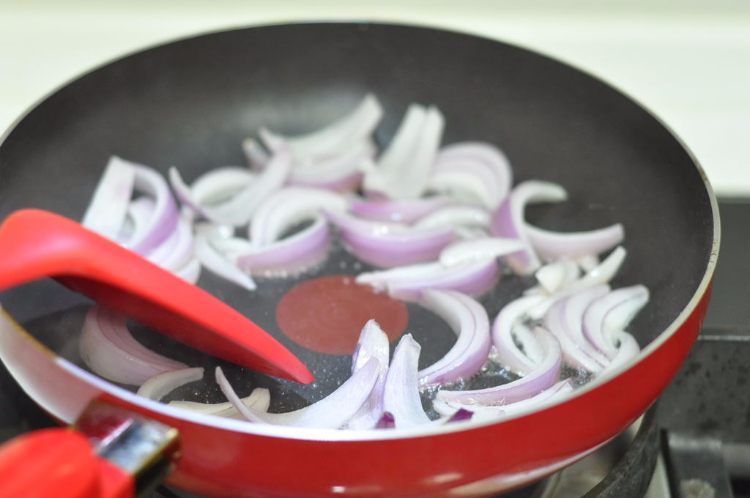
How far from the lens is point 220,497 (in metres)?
0.61

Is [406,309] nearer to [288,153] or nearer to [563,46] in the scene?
[288,153]

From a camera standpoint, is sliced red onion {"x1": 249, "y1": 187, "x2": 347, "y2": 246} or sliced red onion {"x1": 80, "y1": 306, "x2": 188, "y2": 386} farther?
sliced red onion {"x1": 249, "y1": 187, "x2": 347, "y2": 246}

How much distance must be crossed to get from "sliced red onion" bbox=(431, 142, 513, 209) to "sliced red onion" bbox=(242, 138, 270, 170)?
216 millimetres

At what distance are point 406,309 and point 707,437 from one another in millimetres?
344

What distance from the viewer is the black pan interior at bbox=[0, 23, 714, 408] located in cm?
85

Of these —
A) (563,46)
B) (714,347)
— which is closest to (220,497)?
(714,347)

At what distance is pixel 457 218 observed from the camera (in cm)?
99

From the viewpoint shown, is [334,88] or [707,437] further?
[334,88]

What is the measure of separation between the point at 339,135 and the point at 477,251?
276mm

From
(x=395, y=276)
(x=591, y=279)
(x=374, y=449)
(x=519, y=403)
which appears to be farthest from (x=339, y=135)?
(x=374, y=449)

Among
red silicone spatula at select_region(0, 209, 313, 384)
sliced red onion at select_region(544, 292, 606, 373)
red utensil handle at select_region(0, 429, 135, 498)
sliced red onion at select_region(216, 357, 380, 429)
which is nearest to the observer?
red utensil handle at select_region(0, 429, 135, 498)

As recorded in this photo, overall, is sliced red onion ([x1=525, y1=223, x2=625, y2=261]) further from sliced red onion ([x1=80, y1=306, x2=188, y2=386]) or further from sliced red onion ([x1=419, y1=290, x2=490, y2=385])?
sliced red onion ([x1=80, y1=306, x2=188, y2=386])

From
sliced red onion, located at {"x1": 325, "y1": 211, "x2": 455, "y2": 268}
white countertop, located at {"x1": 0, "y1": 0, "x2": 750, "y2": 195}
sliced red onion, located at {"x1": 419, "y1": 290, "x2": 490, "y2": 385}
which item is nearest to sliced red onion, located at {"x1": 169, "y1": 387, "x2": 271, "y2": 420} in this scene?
sliced red onion, located at {"x1": 419, "y1": 290, "x2": 490, "y2": 385}

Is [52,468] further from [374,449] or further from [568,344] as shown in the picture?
[568,344]
